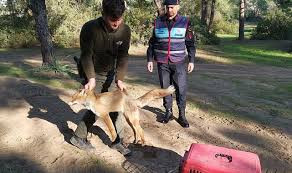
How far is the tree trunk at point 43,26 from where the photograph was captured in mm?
10878

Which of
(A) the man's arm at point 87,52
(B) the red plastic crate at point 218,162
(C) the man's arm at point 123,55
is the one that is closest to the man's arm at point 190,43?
(C) the man's arm at point 123,55

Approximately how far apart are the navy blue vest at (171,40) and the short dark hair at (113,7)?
192cm

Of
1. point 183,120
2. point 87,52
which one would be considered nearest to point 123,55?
point 87,52

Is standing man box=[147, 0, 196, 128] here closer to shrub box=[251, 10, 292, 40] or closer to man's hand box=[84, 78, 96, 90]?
man's hand box=[84, 78, 96, 90]

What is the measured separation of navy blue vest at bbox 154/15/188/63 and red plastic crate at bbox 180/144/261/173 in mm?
2793

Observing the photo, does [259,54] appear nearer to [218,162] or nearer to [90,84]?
[90,84]

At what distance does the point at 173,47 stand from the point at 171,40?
4.6 inches

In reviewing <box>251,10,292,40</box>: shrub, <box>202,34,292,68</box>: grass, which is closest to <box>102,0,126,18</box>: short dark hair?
<box>202,34,292,68</box>: grass

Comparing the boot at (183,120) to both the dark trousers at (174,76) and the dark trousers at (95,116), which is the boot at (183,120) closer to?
the dark trousers at (174,76)

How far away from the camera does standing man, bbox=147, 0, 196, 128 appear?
6.23 m

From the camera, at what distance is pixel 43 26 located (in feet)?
36.1

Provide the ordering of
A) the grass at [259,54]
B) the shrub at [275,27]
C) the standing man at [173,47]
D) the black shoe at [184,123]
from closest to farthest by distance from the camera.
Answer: the standing man at [173,47], the black shoe at [184,123], the grass at [259,54], the shrub at [275,27]

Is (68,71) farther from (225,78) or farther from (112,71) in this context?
(112,71)

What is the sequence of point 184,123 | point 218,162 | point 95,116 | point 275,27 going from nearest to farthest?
point 218,162 → point 95,116 → point 184,123 → point 275,27
